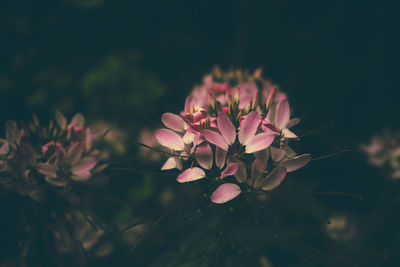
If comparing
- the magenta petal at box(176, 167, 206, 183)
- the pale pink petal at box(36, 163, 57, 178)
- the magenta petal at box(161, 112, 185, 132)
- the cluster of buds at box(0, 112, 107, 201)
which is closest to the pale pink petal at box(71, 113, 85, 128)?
the cluster of buds at box(0, 112, 107, 201)

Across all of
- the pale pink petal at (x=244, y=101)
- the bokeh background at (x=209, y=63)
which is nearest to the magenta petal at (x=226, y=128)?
the pale pink petal at (x=244, y=101)

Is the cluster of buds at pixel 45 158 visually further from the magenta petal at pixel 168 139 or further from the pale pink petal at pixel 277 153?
the pale pink petal at pixel 277 153

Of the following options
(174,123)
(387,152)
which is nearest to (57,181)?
(174,123)

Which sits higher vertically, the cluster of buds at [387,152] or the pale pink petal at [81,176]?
the pale pink petal at [81,176]

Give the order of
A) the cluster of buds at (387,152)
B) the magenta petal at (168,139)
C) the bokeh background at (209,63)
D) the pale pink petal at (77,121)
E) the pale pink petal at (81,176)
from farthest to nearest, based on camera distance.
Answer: the bokeh background at (209,63), the cluster of buds at (387,152), the pale pink petal at (77,121), the pale pink petal at (81,176), the magenta petal at (168,139)

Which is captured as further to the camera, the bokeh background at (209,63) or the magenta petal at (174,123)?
the bokeh background at (209,63)

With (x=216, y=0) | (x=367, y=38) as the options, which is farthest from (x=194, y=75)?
(x=367, y=38)

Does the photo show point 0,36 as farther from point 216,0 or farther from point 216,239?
point 216,239

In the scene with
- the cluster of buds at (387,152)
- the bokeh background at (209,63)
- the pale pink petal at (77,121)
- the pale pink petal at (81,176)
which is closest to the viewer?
the pale pink petal at (81,176)
